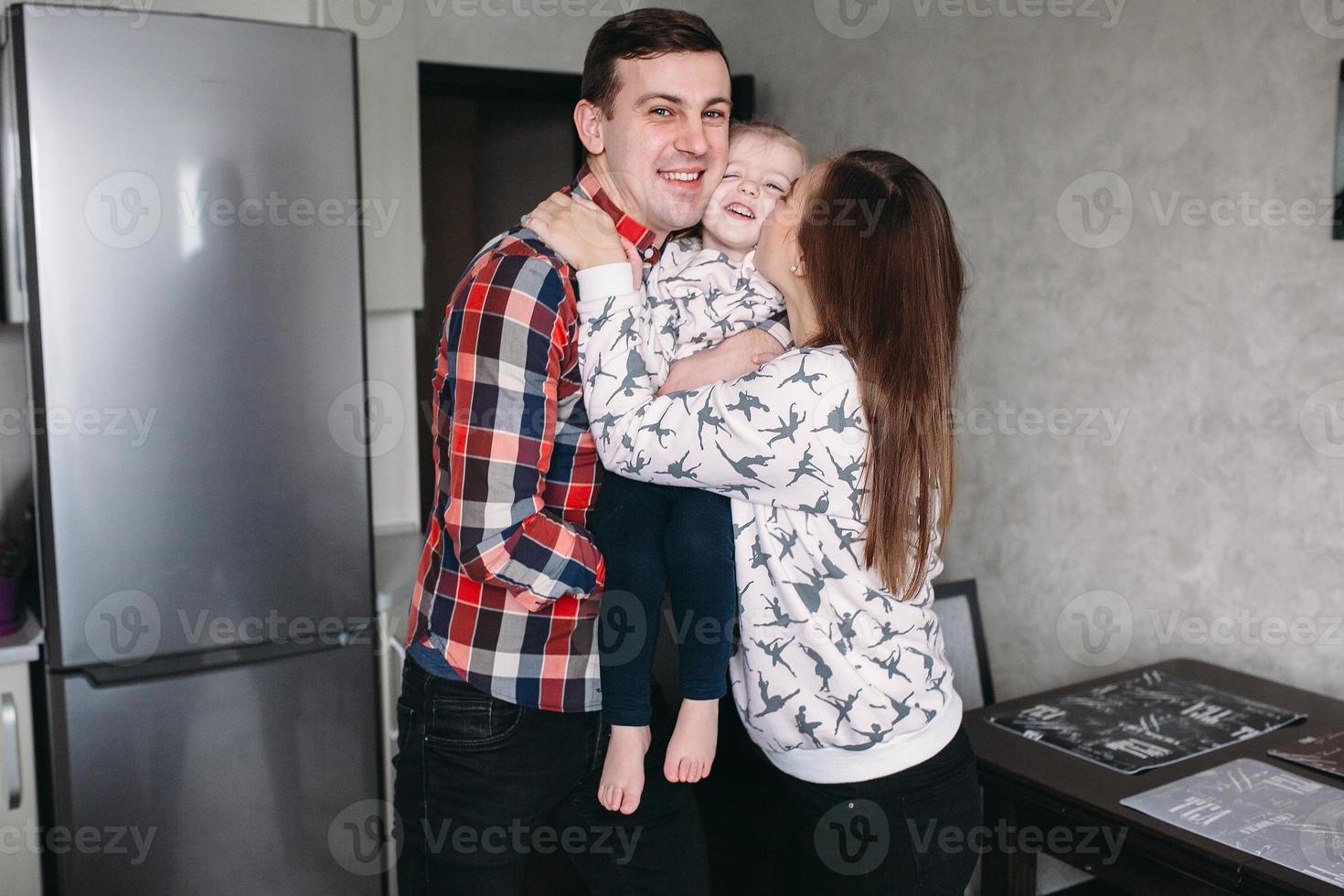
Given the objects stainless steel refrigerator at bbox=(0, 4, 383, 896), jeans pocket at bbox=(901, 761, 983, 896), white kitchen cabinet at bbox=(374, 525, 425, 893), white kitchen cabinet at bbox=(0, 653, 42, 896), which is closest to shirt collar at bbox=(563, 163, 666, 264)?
jeans pocket at bbox=(901, 761, 983, 896)

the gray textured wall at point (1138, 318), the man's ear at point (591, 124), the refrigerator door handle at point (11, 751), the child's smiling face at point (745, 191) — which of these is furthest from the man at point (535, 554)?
the gray textured wall at point (1138, 318)

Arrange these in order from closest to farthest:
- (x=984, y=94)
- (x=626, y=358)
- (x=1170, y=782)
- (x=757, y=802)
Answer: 1. (x=626, y=358)
2. (x=1170, y=782)
3. (x=757, y=802)
4. (x=984, y=94)

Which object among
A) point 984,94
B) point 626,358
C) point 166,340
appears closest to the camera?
point 626,358

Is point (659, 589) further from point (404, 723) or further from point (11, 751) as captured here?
point (11, 751)

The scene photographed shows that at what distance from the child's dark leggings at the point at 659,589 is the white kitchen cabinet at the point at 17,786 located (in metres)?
1.40

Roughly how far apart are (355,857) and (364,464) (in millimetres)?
845

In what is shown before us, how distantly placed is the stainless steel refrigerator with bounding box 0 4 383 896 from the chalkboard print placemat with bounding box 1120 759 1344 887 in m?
1.57

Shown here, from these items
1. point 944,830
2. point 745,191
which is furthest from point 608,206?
point 944,830

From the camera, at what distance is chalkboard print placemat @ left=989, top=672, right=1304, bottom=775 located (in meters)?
1.88

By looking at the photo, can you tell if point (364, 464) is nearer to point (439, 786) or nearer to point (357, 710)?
point (357, 710)

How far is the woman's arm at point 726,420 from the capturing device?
1.21 m

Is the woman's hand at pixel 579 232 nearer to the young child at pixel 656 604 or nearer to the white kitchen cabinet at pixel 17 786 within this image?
the young child at pixel 656 604

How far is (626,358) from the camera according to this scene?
48.4 inches

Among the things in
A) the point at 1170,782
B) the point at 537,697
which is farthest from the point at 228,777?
the point at 1170,782
